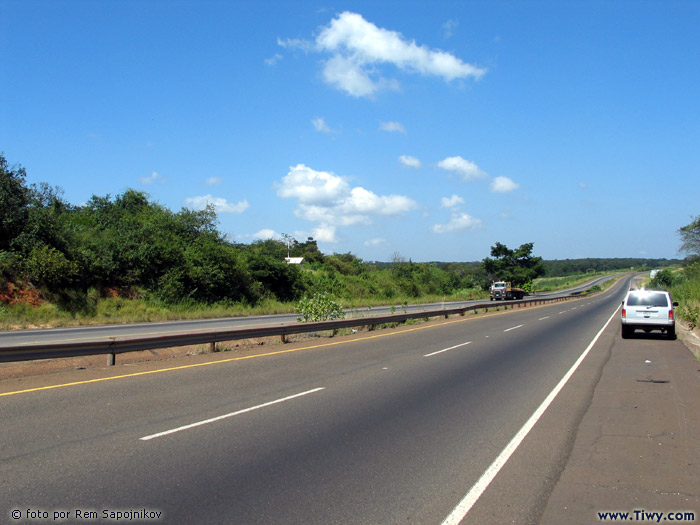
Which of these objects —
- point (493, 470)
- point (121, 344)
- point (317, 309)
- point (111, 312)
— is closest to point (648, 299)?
point (317, 309)

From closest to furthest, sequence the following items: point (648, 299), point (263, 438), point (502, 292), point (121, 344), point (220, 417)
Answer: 1. point (263, 438)
2. point (220, 417)
3. point (121, 344)
4. point (648, 299)
5. point (502, 292)

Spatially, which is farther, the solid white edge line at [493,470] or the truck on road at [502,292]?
the truck on road at [502,292]

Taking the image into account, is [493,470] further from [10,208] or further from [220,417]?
[10,208]

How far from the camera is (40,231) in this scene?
102 ft

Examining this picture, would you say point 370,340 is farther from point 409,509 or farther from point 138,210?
point 138,210

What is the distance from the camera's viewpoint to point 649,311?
2017 centimetres

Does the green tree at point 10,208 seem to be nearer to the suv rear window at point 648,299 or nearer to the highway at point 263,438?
the highway at point 263,438

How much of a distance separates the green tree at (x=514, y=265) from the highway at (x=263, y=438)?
89561mm

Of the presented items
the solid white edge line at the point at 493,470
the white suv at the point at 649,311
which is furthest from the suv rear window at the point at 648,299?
the solid white edge line at the point at 493,470

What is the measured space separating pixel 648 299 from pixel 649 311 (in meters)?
0.46

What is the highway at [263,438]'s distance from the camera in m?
4.89

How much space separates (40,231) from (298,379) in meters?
26.7

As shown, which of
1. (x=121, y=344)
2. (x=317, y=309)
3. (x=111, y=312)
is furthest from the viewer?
(x=111, y=312)

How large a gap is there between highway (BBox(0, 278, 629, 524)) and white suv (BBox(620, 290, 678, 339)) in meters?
9.28
